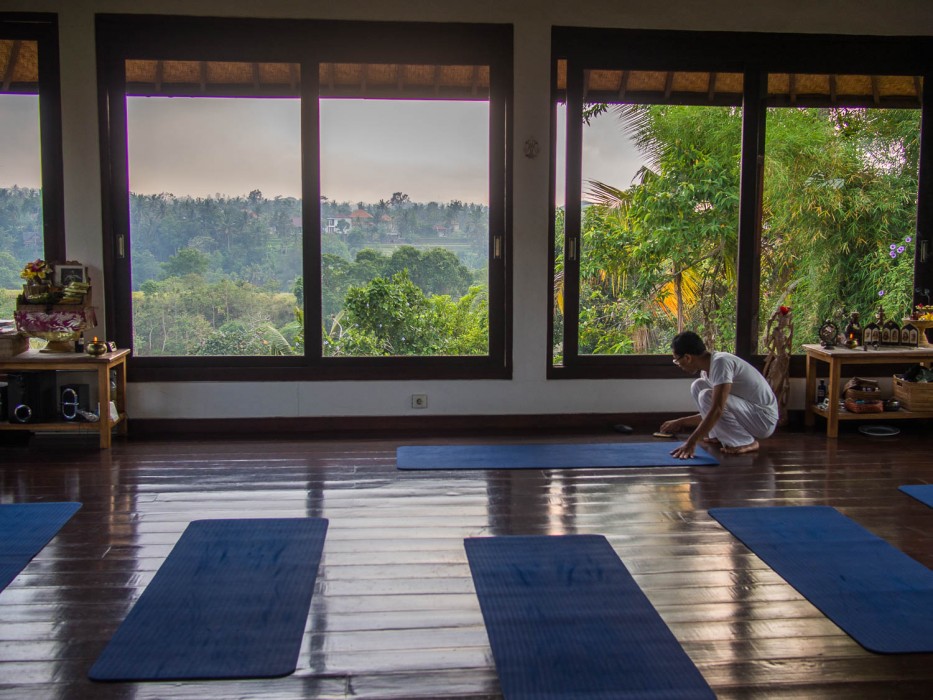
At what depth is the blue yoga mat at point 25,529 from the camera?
3316mm

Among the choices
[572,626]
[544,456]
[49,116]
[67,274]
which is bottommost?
[572,626]

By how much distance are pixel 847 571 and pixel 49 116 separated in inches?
200

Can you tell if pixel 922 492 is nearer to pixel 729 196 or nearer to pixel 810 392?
pixel 810 392

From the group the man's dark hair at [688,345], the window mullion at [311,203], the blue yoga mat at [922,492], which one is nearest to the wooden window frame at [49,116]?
the window mullion at [311,203]

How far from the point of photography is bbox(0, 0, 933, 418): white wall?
5.55m

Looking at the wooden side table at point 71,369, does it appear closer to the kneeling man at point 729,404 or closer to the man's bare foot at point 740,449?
the kneeling man at point 729,404

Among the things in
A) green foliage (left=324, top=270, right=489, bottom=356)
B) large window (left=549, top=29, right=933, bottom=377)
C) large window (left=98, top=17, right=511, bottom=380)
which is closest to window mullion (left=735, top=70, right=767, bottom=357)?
large window (left=549, top=29, right=933, bottom=377)

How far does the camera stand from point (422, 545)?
11.7 feet

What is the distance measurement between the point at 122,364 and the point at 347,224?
1.67 metres

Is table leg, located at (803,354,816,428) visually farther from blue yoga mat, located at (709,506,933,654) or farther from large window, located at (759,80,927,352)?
blue yoga mat, located at (709,506,933,654)

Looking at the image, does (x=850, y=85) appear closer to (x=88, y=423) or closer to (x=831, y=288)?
(x=831, y=288)

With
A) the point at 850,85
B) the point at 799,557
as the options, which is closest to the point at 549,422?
the point at 799,557

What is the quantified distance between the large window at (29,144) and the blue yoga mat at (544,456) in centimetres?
266

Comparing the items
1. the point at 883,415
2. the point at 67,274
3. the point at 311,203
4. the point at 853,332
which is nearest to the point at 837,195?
the point at 853,332
